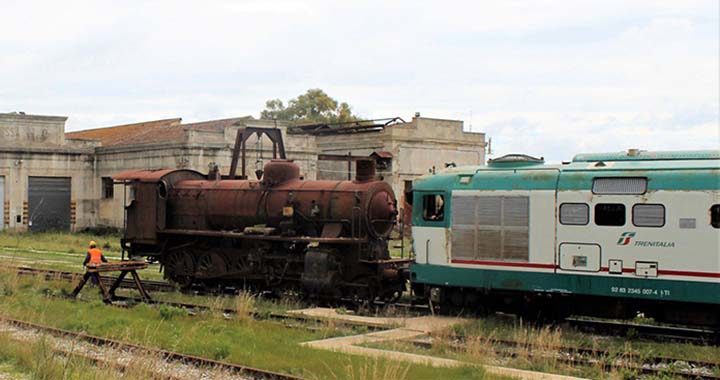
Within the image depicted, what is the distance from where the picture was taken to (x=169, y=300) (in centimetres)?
1967

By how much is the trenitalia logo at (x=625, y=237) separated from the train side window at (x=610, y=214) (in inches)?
7.7

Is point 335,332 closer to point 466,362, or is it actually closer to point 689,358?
point 466,362

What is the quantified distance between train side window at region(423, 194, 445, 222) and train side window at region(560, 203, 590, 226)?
8.54 ft

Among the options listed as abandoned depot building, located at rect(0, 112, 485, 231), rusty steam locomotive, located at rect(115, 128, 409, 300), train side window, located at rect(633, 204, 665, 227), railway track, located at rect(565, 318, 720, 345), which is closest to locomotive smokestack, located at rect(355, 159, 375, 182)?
rusty steam locomotive, located at rect(115, 128, 409, 300)

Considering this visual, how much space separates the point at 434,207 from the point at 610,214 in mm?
3707

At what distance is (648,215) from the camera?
49.2ft

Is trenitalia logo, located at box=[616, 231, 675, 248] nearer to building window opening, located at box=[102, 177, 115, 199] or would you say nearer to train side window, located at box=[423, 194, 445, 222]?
train side window, located at box=[423, 194, 445, 222]

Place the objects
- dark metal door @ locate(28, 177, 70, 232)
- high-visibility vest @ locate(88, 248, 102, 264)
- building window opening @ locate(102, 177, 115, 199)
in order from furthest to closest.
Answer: building window opening @ locate(102, 177, 115, 199)
dark metal door @ locate(28, 177, 70, 232)
high-visibility vest @ locate(88, 248, 102, 264)

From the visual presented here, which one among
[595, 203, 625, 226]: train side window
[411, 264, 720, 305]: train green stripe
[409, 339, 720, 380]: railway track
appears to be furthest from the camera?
[595, 203, 625, 226]: train side window

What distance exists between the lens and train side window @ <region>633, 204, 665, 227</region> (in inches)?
586

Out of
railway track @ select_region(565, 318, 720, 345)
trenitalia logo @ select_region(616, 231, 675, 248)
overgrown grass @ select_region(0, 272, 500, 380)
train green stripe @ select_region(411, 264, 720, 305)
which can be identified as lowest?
railway track @ select_region(565, 318, 720, 345)

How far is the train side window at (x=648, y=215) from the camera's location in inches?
586

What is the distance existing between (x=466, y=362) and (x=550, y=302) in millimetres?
4920

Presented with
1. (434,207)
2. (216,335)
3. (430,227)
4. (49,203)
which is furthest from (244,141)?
(49,203)
